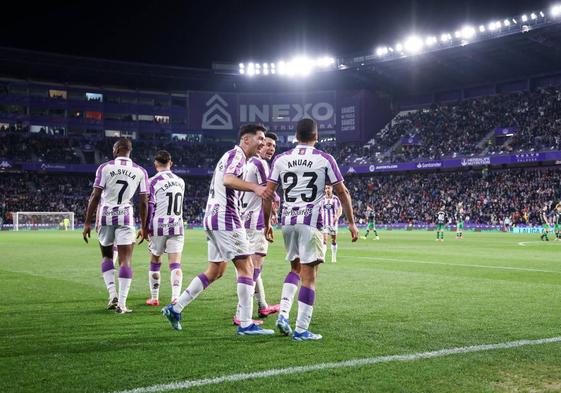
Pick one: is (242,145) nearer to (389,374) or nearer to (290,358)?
(290,358)

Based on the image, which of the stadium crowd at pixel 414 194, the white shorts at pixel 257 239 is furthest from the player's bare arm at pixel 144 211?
the stadium crowd at pixel 414 194

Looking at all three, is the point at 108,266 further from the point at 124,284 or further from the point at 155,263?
the point at 155,263

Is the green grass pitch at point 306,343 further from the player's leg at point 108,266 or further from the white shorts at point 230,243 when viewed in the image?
the white shorts at point 230,243

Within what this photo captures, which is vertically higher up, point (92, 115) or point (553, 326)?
point (92, 115)

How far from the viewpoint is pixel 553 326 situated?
7512 mm

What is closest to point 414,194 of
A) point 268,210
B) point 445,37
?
point 445,37

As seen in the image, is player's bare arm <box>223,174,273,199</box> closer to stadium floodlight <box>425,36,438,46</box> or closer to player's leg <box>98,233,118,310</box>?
player's leg <box>98,233,118,310</box>

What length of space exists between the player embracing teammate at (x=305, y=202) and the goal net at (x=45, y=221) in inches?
2097

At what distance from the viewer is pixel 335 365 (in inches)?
218

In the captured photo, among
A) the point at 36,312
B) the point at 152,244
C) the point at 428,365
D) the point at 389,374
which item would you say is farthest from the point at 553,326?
the point at 36,312

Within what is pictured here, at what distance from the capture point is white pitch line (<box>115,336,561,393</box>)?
4832 millimetres

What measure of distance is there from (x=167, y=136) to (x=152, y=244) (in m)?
69.7

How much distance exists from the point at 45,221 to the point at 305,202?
184ft

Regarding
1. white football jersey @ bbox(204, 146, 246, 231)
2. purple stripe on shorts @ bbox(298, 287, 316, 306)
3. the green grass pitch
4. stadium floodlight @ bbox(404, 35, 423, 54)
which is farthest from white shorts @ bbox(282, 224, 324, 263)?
stadium floodlight @ bbox(404, 35, 423, 54)
